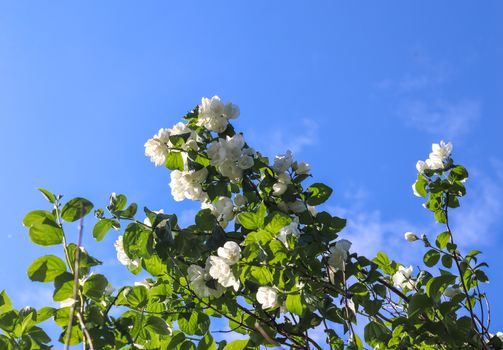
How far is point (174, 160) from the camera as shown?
256 cm

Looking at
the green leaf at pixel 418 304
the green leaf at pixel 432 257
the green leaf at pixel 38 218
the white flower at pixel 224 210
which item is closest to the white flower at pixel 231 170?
the white flower at pixel 224 210

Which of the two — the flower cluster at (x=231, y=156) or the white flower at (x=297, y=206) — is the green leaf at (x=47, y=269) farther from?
the white flower at (x=297, y=206)

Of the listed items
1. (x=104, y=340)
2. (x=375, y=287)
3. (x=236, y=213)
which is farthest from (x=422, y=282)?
(x=104, y=340)

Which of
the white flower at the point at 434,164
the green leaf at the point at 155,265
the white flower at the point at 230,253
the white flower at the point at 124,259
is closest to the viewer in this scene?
Answer: the white flower at the point at 230,253

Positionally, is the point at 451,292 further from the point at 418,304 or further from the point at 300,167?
the point at 300,167

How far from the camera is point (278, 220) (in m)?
2.17

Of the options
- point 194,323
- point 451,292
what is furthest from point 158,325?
point 451,292

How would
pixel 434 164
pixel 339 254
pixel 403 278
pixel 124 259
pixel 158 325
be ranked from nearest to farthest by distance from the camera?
pixel 158 325
pixel 339 254
pixel 124 259
pixel 434 164
pixel 403 278

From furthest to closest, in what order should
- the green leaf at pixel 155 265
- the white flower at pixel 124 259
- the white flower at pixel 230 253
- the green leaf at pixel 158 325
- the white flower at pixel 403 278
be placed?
the white flower at pixel 403 278, the white flower at pixel 124 259, the green leaf at pixel 155 265, the green leaf at pixel 158 325, the white flower at pixel 230 253

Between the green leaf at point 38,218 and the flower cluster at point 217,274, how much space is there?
57 cm

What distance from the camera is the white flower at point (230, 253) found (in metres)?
2.12

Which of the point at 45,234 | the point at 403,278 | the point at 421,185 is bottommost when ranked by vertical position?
the point at 45,234

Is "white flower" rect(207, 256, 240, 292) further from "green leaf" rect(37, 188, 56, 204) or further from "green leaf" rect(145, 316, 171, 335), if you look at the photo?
"green leaf" rect(37, 188, 56, 204)

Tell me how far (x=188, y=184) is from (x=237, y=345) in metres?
0.68
